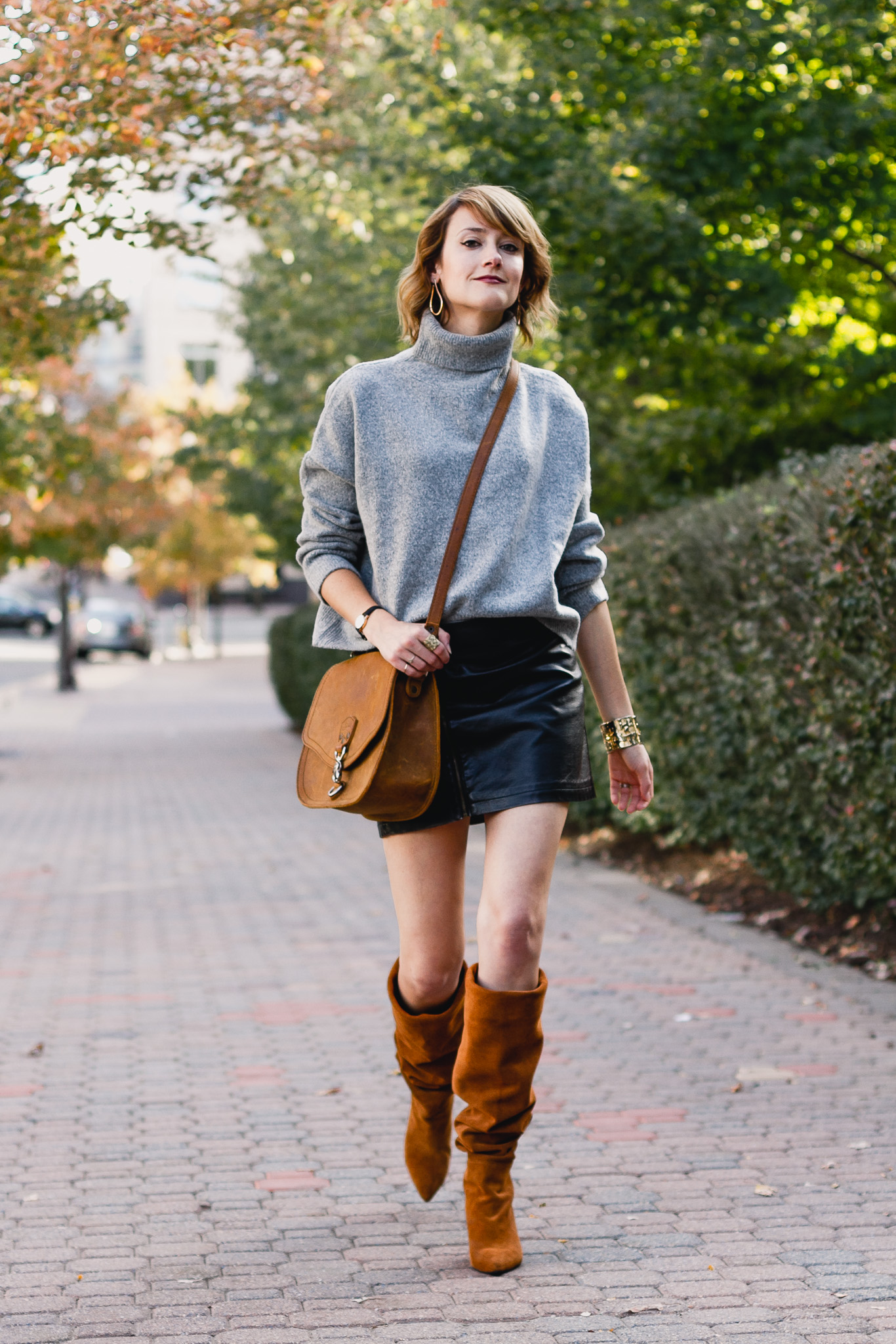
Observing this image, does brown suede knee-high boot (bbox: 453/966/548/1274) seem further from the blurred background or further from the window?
the window

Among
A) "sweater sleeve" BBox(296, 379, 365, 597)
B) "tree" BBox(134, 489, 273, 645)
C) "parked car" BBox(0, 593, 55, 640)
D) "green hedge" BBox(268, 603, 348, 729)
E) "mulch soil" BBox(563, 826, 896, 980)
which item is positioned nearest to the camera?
"sweater sleeve" BBox(296, 379, 365, 597)

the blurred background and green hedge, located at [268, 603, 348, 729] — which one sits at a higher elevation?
the blurred background

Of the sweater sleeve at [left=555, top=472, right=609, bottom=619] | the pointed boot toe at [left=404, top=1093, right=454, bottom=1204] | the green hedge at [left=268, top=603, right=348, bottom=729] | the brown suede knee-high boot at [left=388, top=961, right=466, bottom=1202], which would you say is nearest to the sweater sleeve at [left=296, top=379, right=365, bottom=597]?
the sweater sleeve at [left=555, top=472, right=609, bottom=619]

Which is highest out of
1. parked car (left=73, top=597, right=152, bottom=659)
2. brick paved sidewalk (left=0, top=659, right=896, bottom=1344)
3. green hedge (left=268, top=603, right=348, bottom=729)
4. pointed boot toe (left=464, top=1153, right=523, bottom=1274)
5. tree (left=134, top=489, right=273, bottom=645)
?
pointed boot toe (left=464, top=1153, right=523, bottom=1274)

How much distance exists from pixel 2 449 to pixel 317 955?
7.23 meters

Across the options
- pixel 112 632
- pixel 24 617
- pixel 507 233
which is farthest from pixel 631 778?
pixel 24 617

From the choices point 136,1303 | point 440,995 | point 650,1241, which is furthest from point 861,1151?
point 136,1303

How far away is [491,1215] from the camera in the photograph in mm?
3131

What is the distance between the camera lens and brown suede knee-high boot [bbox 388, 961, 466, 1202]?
3.28m

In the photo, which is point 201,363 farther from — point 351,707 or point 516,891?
point 516,891

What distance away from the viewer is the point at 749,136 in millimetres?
8312

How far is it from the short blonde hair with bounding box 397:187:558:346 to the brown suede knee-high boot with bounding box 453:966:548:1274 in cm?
134

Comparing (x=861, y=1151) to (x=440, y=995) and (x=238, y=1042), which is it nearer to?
(x=440, y=995)

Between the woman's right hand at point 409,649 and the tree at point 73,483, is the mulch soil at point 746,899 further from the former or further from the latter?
the tree at point 73,483
